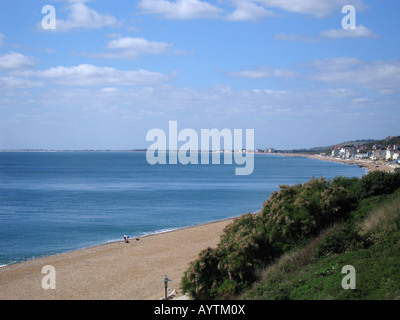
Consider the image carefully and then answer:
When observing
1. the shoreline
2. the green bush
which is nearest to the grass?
the green bush

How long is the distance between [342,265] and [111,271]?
1429 centimetres

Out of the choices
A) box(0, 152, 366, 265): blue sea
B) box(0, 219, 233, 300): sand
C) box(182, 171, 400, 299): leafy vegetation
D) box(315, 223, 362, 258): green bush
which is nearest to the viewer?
box(182, 171, 400, 299): leafy vegetation

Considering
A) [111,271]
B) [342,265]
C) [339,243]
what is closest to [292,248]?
[339,243]

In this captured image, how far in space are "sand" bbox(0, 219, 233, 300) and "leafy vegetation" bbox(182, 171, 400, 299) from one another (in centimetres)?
480

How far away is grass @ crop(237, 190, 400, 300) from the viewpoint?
32.5 ft

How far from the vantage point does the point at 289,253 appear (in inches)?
557

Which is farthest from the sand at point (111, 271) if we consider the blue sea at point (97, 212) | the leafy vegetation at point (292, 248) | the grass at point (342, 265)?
the grass at point (342, 265)

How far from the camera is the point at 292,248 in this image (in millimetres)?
14680

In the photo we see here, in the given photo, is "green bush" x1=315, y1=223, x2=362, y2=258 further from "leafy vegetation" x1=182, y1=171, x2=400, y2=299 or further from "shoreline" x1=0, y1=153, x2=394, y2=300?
"shoreline" x1=0, y1=153, x2=394, y2=300

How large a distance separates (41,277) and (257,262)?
42.8 ft

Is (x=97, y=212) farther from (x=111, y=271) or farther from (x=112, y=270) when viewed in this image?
(x=111, y=271)

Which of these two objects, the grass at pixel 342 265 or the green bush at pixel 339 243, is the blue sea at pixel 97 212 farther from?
the green bush at pixel 339 243
